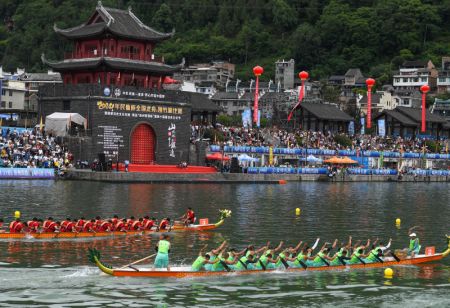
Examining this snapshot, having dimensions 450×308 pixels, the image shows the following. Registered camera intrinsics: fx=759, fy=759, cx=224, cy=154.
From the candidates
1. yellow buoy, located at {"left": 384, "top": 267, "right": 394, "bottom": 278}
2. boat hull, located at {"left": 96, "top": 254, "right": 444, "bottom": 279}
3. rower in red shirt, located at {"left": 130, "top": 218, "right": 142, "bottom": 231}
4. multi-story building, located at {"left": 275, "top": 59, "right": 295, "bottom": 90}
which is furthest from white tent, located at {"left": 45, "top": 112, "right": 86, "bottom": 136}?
multi-story building, located at {"left": 275, "top": 59, "right": 295, "bottom": 90}

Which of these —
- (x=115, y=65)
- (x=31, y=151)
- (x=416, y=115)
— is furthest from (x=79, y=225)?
(x=416, y=115)

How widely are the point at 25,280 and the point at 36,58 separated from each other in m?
162

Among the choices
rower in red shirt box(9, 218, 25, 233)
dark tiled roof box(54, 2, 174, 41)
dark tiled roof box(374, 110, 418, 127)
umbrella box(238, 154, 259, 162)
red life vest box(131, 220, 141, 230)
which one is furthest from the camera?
dark tiled roof box(374, 110, 418, 127)

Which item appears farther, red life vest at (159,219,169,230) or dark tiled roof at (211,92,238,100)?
dark tiled roof at (211,92,238,100)

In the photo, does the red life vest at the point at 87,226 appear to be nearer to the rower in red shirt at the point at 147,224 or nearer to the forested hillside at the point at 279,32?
the rower in red shirt at the point at 147,224

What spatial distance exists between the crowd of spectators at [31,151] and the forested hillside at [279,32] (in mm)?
100831

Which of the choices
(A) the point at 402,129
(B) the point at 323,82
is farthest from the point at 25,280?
(B) the point at 323,82

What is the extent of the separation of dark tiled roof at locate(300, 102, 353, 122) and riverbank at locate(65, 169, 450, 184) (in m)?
18.5

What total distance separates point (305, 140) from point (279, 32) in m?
87.6

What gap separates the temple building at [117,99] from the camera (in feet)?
276

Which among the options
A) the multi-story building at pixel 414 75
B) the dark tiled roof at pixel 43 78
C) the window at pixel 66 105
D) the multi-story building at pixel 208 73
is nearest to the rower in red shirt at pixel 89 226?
the window at pixel 66 105

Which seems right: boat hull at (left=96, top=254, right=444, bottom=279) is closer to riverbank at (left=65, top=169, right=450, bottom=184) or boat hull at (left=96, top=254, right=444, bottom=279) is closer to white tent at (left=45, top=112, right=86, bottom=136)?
riverbank at (left=65, top=169, right=450, bottom=184)

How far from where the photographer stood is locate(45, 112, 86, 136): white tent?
83188mm

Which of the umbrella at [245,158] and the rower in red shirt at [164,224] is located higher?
the umbrella at [245,158]
